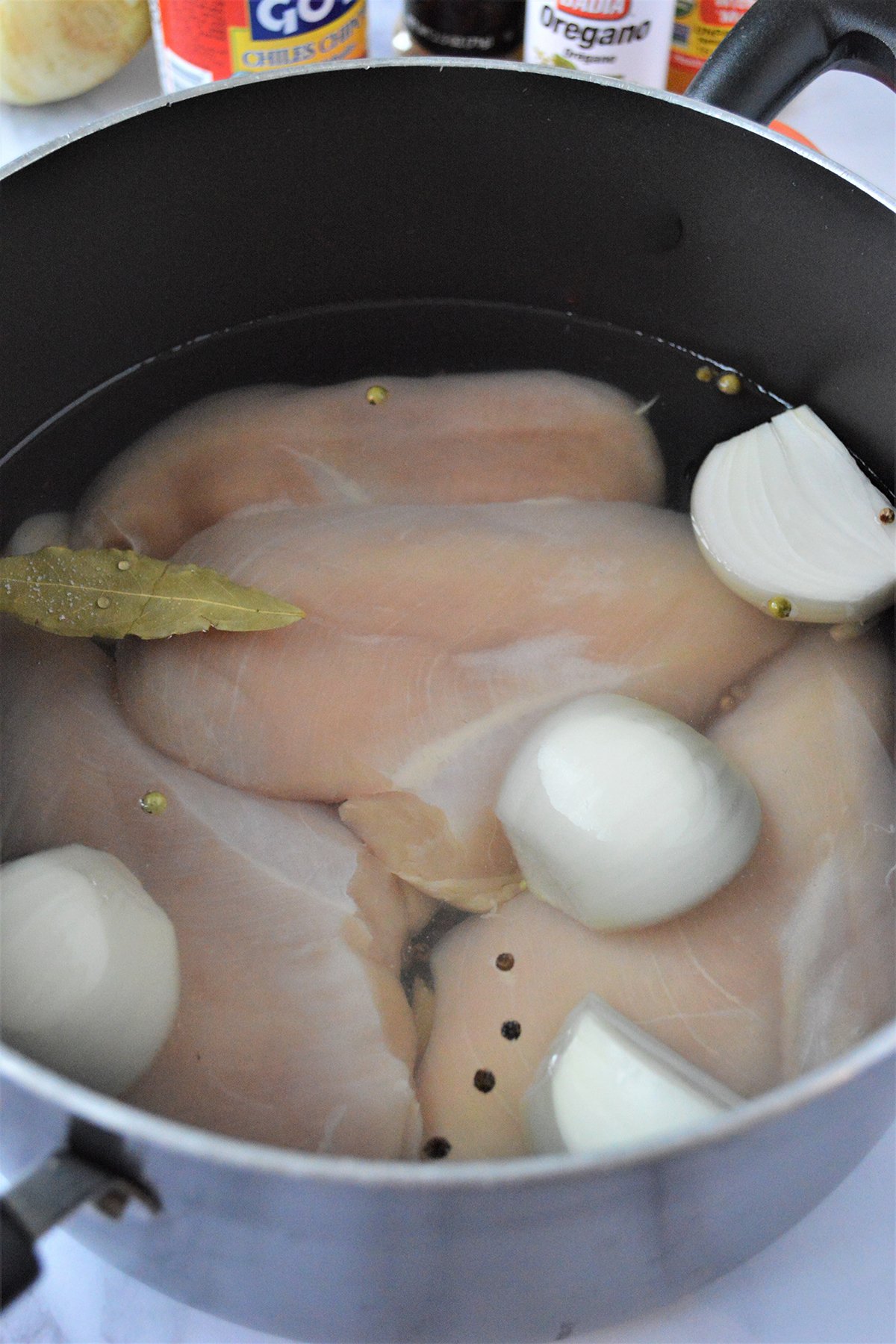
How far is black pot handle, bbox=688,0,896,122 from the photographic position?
0.82 m

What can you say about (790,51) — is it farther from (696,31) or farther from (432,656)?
(432,656)

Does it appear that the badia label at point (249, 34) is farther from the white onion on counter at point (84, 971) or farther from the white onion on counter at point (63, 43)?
the white onion on counter at point (84, 971)

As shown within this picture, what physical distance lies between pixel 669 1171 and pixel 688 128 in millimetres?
729

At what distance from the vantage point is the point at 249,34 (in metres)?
1.02

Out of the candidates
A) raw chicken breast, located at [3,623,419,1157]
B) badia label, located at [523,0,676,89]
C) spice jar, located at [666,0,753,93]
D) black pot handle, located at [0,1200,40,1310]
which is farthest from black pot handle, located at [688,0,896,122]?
black pot handle, located at [0,1200,40,1310]

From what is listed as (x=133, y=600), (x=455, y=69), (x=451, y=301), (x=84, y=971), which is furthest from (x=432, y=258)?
(x=84, y=971)

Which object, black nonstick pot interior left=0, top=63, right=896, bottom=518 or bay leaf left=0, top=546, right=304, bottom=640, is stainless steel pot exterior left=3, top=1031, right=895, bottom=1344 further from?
black nonstick pot interior left=0, top=63, right=896, bottom=518

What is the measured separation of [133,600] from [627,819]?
39 cm

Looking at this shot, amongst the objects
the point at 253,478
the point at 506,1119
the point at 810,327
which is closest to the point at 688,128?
the point at 810,327

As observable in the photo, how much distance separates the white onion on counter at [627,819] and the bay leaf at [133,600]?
24 cm

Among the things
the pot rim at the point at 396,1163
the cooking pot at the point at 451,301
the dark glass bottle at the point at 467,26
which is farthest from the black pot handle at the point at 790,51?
the pot rim at the point at 396,1163

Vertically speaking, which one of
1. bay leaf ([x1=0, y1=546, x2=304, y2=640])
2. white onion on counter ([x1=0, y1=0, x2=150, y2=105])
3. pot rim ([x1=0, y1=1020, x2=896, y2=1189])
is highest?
white onion on counter ([x1=0, y1=0, x2=150, y2=105])

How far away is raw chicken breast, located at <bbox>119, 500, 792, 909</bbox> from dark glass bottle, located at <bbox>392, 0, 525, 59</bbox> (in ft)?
1.74

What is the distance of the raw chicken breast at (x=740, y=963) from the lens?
0.71m
